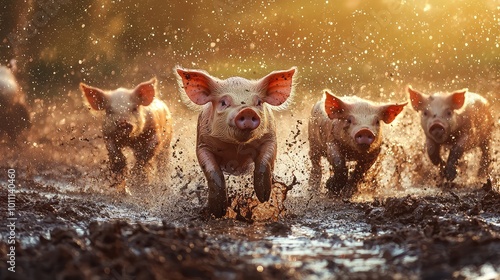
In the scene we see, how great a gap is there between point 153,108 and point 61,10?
13.2 meters

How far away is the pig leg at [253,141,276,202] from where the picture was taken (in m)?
6.72

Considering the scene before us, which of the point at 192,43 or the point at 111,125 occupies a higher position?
the point at 192,43

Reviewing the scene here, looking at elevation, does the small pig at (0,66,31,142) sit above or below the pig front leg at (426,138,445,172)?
above

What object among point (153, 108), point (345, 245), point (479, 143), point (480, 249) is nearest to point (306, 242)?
point (345, 245)

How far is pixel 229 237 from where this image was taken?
5621 mm

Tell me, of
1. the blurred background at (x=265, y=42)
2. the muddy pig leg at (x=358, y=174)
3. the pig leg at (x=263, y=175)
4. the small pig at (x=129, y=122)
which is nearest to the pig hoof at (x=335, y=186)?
the muddy pig leg at (x=358, y=174)

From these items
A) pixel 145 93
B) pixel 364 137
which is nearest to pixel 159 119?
pixel 145 93

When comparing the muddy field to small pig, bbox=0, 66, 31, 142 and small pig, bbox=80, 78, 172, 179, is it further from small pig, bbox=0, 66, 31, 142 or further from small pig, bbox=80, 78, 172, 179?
small pig, bbox=0, 66, 31, 142

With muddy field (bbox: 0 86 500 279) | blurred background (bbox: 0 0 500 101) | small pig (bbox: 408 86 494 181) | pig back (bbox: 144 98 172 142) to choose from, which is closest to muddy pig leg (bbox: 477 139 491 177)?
small pig (bbox: 408 86 494 181)

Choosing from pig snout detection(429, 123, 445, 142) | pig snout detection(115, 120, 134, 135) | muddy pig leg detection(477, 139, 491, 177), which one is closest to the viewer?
pig snout detection(115, 120, 134, 135)

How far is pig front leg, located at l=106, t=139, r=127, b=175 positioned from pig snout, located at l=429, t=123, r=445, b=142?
14.4 ft

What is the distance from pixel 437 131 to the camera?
11078 millimetres

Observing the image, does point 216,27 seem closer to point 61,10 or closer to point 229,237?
point 61,10

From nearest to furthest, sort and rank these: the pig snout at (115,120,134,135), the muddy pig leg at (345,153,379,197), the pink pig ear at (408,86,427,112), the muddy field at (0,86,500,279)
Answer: the muddy field at (0,86,500,279)
the muddy pig leg at (345,153,379,197)
the pig snout at (115,120,134,135)
the pink pig ear at (408,86,427,112)
